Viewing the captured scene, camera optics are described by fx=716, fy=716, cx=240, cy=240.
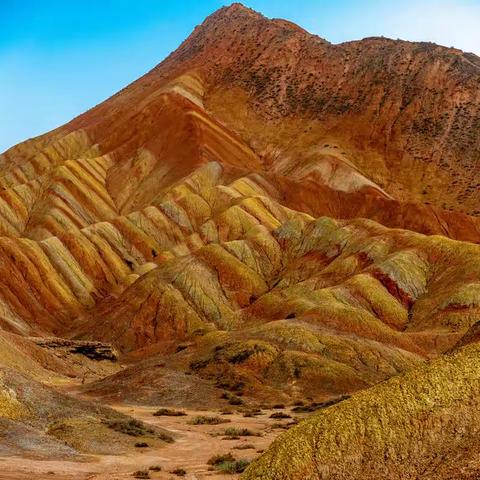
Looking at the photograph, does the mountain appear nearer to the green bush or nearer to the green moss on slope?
the green moss on slope

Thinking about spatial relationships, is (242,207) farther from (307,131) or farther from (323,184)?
(307,131)

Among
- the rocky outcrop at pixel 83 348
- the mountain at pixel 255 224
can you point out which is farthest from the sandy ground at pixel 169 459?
the rocky outcrop at pixel 83 348

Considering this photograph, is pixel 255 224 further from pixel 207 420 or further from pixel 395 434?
pixel 395 434

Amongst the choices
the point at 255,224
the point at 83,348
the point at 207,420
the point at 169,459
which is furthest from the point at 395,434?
the point at 255,224

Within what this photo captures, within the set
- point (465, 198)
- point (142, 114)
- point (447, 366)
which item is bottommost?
point (447, 366)

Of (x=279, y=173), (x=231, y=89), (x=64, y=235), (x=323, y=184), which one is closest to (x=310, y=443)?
(x=64, y=235)
